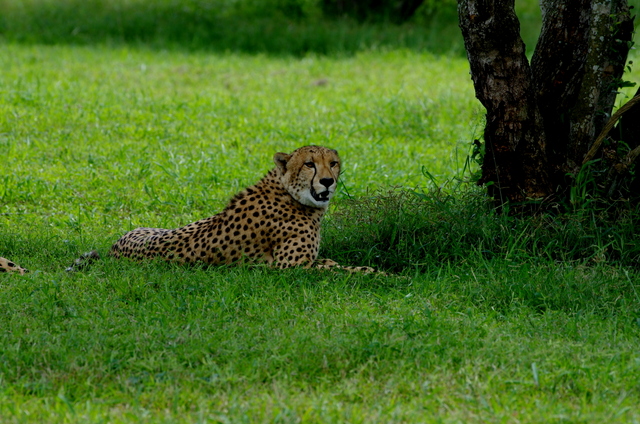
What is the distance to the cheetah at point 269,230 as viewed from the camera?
5.23 metres

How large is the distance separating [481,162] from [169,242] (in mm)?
2111

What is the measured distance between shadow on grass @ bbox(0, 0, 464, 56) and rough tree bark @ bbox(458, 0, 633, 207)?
7.08 metres

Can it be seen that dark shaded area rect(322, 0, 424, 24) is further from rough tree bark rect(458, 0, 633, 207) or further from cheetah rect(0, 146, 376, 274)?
cheetah rect(0, 146, 376, 274)

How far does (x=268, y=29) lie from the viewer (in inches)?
544

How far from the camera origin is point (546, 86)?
575 centimetres

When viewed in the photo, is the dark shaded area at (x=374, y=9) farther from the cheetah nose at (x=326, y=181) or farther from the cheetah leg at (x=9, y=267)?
the cheetah leg at (x=9, y=267)

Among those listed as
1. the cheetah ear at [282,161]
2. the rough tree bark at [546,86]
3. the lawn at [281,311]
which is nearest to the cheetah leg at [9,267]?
the lawn at [281,311]

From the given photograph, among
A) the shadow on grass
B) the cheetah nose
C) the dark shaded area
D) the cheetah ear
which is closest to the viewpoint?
the cheetah nose

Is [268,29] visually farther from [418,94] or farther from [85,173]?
[85,173]

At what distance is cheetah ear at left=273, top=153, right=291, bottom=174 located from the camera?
5371 mm

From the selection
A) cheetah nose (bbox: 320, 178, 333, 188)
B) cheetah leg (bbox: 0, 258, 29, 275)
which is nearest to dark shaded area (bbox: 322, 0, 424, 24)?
cheetah nose (bbox: 320, 178, 333, 188)

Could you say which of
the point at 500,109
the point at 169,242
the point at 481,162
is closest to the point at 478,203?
the point at 481,162

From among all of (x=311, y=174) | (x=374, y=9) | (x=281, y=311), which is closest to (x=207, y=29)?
(x=374, y=9)

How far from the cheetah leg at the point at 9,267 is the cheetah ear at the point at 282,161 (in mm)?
1619
